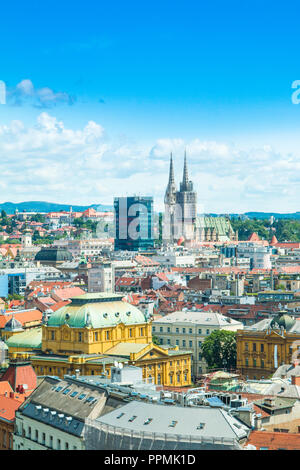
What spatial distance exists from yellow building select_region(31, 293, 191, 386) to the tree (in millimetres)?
5819

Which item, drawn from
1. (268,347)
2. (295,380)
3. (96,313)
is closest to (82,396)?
(295,380)

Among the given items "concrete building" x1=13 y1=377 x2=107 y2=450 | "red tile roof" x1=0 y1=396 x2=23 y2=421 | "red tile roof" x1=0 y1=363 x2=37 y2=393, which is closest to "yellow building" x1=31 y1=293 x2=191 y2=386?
"red tile roof" x1=0 y1=363 x2=37 y2=393

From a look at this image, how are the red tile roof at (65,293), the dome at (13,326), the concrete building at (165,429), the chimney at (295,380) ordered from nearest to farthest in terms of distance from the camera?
the concrete building at (165,429), the chimney at (295,380), the dome at (13,326), the red tile roof at (65,293)

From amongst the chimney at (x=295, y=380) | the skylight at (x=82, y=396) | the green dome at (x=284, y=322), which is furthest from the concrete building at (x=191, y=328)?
the skylight at (x=82, y=396)

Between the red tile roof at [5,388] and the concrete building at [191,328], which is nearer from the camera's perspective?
the red tile roof at [5,388]

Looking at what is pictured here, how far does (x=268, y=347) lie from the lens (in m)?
82.9

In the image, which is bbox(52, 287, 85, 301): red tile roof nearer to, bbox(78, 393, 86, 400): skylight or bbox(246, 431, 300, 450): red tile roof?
bbox(78, 393, 86, 400): skylight

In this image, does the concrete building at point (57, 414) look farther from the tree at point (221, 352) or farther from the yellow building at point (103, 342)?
the tree at point (221, 352)

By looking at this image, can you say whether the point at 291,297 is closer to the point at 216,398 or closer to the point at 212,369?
the point at 212,369

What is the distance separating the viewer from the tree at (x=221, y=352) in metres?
86.6

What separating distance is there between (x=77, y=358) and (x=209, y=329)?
933 inches

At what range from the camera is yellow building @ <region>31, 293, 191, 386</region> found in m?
76.1

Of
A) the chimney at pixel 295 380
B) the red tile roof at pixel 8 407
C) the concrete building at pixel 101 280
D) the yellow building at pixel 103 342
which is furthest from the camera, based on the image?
the concrete building at pixel 101 280

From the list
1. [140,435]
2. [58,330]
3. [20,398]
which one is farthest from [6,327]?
[140,435]
